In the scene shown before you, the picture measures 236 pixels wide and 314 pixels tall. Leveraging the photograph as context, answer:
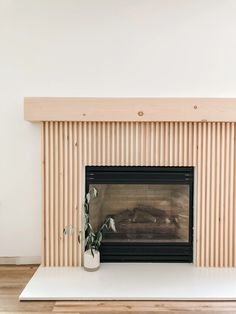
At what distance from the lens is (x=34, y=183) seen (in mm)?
2705

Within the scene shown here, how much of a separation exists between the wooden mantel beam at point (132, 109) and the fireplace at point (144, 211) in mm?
452

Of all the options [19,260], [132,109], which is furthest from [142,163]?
[19,260]

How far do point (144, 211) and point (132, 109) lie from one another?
93 cm

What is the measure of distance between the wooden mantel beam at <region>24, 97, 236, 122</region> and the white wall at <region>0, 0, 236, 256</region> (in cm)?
22

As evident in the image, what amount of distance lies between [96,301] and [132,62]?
1878mm

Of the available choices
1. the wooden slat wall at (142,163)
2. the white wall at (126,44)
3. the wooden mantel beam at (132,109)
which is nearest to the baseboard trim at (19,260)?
the wooden slat wall at (142,163)

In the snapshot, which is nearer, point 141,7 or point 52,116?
point 52,116

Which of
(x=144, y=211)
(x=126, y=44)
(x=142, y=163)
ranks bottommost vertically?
(x=144, y=211)

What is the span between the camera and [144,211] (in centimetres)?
277

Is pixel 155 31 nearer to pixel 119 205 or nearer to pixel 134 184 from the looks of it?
pixel 134 184

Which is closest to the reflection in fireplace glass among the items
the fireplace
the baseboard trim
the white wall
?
the fireplace

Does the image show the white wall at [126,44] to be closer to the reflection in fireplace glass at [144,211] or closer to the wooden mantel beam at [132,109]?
the wooden mantel beam at [132,109]

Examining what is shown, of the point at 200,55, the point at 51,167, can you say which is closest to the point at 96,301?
the point at 51,167

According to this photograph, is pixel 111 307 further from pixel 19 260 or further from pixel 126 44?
pixel 126 44
